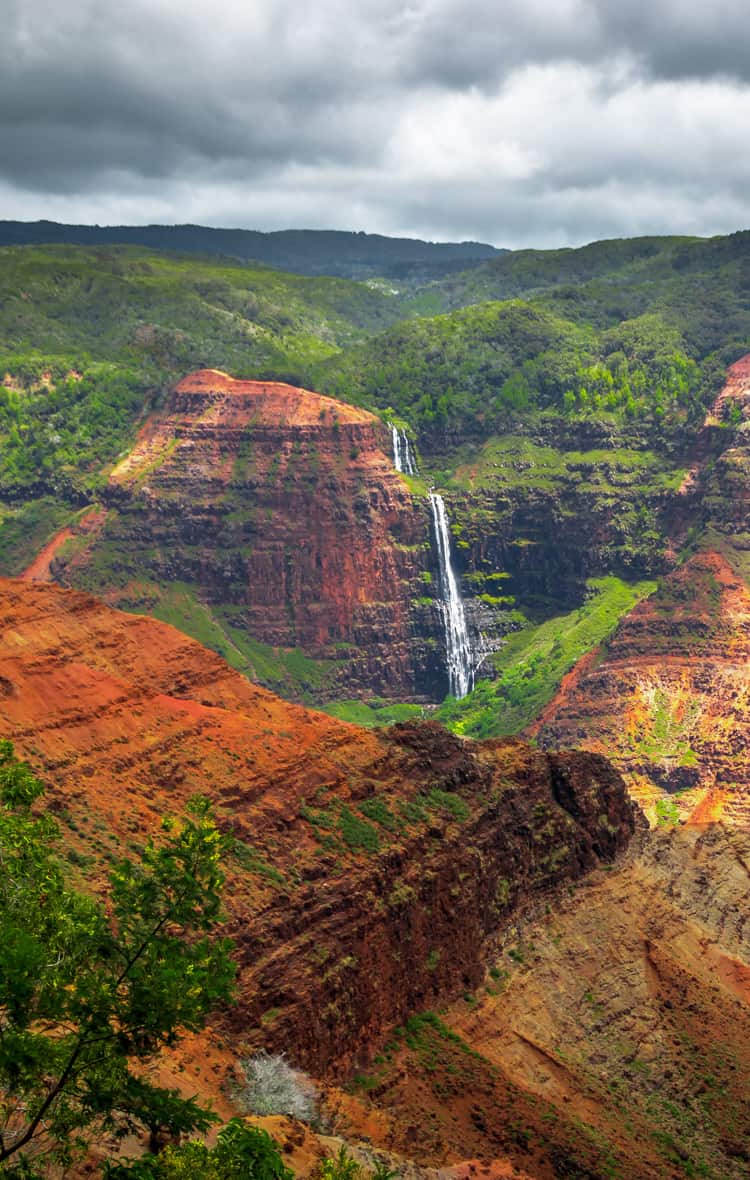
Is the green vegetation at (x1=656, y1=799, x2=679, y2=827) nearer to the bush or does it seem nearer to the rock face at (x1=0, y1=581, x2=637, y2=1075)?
the rock face at (x1=0, y1=581, x2=637, y2=1075)

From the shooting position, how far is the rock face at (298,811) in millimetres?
83188

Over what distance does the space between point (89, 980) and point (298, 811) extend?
141 ft

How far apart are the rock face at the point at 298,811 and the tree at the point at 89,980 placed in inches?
1032

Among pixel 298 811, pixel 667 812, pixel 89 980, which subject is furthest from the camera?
pixel 667 812

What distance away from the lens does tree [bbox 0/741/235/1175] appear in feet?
157

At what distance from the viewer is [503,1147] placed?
79.6 meters

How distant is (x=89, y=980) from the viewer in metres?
49.7

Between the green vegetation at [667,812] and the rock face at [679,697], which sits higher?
the rock face at [679,697]

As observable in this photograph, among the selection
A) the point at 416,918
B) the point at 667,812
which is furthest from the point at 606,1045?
the point at 667,812

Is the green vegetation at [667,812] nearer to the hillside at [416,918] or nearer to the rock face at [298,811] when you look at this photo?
the hillside at [416,918]

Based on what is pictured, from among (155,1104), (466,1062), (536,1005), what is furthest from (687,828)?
(155,1104)

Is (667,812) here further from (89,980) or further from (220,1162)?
(89,980)

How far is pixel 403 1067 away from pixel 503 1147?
286 inches

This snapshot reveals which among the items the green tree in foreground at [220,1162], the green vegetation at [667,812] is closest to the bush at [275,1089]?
the green tree in foreground at [220,1162]
